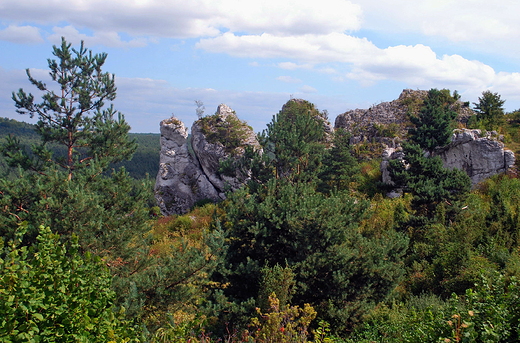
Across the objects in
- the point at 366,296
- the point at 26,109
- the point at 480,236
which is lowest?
the point at 366,296

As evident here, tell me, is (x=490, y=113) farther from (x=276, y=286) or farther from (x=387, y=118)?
(x=276, y=286)

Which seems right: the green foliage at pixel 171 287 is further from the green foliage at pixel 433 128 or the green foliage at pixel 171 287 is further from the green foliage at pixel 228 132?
the green foliage at pixel 228 132

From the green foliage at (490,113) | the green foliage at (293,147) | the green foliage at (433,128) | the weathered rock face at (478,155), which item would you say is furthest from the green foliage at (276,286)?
the green foliage at (490,113)

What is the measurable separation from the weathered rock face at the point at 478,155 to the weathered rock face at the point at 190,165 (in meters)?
11.9

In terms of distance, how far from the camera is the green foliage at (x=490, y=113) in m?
23.7

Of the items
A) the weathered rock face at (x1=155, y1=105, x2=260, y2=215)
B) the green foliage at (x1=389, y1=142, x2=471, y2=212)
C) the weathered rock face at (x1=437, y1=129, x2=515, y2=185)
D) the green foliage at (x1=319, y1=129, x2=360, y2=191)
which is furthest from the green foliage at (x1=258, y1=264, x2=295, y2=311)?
the weathered rock face at (x1=155, y1=105, x2=260, y2=215)

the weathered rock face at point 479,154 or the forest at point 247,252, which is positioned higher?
the weathered rock face at point 479,154

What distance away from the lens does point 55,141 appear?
11.7 meters

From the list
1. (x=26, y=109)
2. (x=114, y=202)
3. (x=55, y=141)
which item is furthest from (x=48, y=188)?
(x=26, y=109)

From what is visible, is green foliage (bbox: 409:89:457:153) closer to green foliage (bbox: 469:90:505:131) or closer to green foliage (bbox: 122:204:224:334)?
green foliage (bbox: 469:90:505:131)

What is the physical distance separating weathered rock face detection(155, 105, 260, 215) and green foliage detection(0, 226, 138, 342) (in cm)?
2218

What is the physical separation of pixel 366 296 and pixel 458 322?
6.18 meters

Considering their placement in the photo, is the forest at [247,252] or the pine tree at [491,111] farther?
the pine tree at [491,111]

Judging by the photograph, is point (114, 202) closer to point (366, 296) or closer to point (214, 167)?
point (366, 296)
